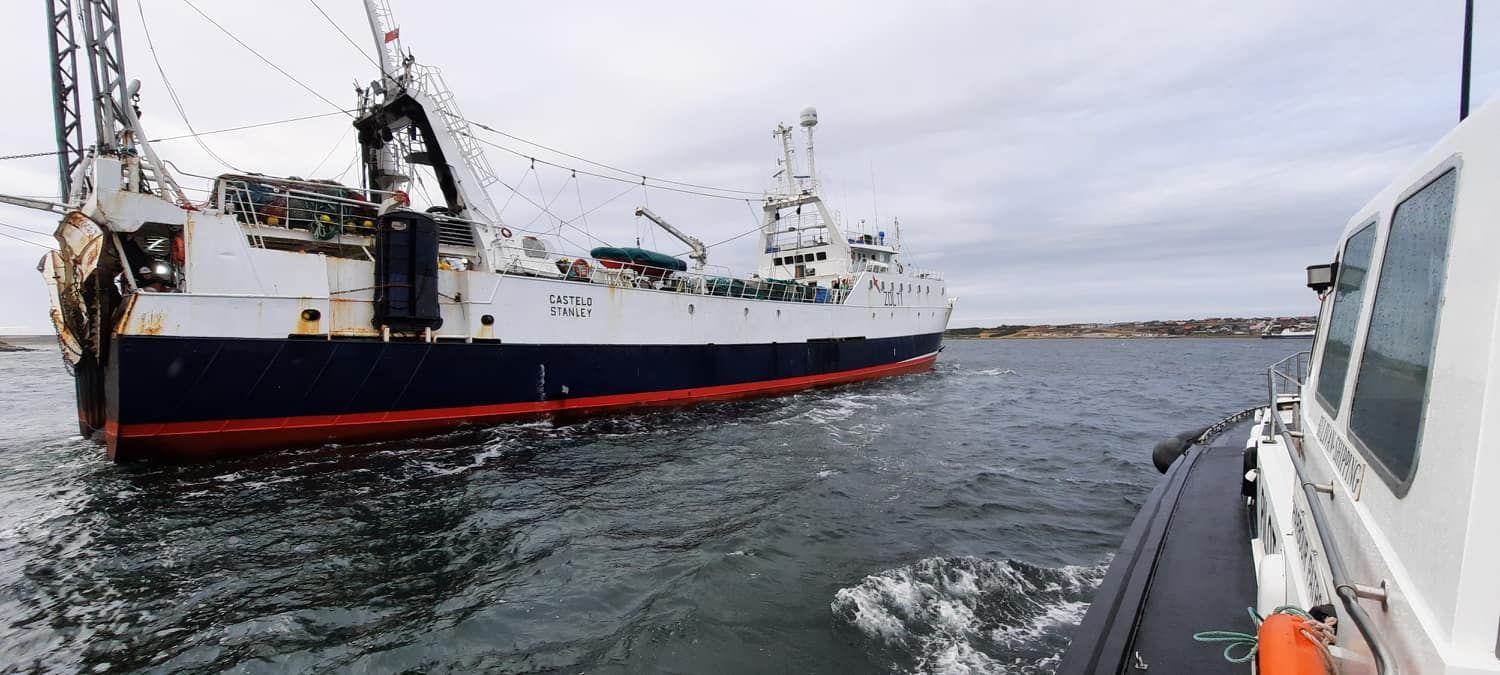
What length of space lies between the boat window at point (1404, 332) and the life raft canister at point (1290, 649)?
0.55 meters

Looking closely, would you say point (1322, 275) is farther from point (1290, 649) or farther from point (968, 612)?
point (968, 612)

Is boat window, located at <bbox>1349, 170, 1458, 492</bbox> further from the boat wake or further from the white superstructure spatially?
the boat wake

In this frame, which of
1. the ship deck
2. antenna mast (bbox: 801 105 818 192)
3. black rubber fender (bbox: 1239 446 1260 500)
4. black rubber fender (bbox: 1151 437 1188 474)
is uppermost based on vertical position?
antenna mast (bbox: 801 105 818 192)

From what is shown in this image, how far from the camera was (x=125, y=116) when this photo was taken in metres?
10.8

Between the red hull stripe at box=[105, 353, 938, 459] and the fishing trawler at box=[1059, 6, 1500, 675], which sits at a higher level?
the fishing trawler at box=[1059, 6, 1500, 675]

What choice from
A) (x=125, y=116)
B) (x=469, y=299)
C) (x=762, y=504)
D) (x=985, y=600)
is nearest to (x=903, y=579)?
(x=985, y=600)

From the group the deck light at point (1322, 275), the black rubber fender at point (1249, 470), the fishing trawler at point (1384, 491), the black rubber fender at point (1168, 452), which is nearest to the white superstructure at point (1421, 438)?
the fishing trawler at point (1384, 491)

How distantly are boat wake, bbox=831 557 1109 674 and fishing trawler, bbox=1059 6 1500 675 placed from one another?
3.02ft

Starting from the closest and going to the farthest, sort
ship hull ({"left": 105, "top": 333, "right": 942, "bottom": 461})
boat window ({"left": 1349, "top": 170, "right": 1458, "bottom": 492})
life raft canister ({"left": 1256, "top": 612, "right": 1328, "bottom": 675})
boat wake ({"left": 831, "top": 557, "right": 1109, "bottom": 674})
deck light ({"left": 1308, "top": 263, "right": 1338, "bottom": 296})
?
Result: 1. boat window ({"left": 1349, "top": 170, "right": 1458, "bottom": 492})
2. life raft canister ({"left": 1256, "top": 612, "right": 1328, "bottom": 675})
3. deck light ({"left": 1308, "top": 263, "right": 1338, "bottom": 296})
4. boat wake ({"left": 831, "top": 557, "right": 1109, "bottom": 674})
5. ship hull ({"left": 105, "top": 333, "right": 942, "bottom": 461})

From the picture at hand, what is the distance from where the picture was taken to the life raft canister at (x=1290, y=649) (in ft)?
5.70

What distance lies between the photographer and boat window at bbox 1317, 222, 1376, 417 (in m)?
2.50

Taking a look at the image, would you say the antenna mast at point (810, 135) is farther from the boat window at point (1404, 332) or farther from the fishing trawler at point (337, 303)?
the boat window at point (1404, 332)

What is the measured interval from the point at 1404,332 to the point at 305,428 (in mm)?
13028

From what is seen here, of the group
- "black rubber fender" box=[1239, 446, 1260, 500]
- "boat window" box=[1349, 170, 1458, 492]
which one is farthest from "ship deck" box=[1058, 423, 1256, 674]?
"boat window" box=[1349, 170, 1458, 492]
